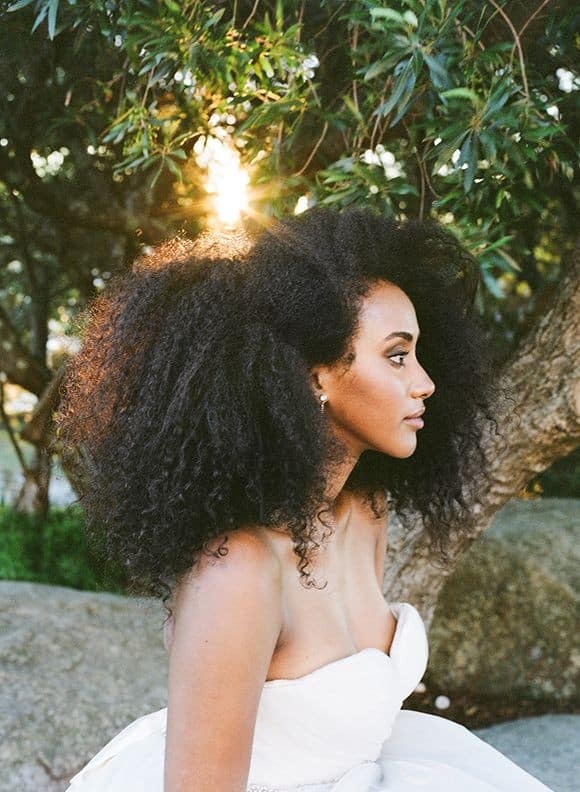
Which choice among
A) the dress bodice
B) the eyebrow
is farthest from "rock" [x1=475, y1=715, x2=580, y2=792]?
the eyebrow

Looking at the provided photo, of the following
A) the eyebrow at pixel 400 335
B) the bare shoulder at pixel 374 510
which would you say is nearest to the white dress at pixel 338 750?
the bare shoulder at pixel 374 510

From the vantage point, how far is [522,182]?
354 centimetres

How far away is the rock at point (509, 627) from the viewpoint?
192 inches

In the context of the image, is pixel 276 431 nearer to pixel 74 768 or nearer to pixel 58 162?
pixel 74 768

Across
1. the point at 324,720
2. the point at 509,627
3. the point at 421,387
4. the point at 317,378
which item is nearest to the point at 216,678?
the point at 324,720

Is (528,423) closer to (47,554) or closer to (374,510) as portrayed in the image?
(374,510)

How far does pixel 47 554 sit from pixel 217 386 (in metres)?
5.44

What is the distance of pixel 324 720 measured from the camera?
1.87m

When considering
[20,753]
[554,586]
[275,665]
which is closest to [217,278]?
[275,665]

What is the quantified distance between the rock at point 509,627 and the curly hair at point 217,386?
120 inches

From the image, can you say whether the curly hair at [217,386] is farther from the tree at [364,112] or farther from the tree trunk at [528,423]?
the tree trunk at [528,423]

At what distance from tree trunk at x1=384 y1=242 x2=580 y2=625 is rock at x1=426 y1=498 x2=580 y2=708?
1.13 meters

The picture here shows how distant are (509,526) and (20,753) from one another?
2870 mm

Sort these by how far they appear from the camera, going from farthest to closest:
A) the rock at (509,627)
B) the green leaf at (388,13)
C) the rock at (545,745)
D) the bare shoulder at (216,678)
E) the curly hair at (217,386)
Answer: the rock at (509,627)
the rock at (545,745)
the green leaf at (388,13)
the curly hair at (217,386)
the bare shoulder at (216,678)
